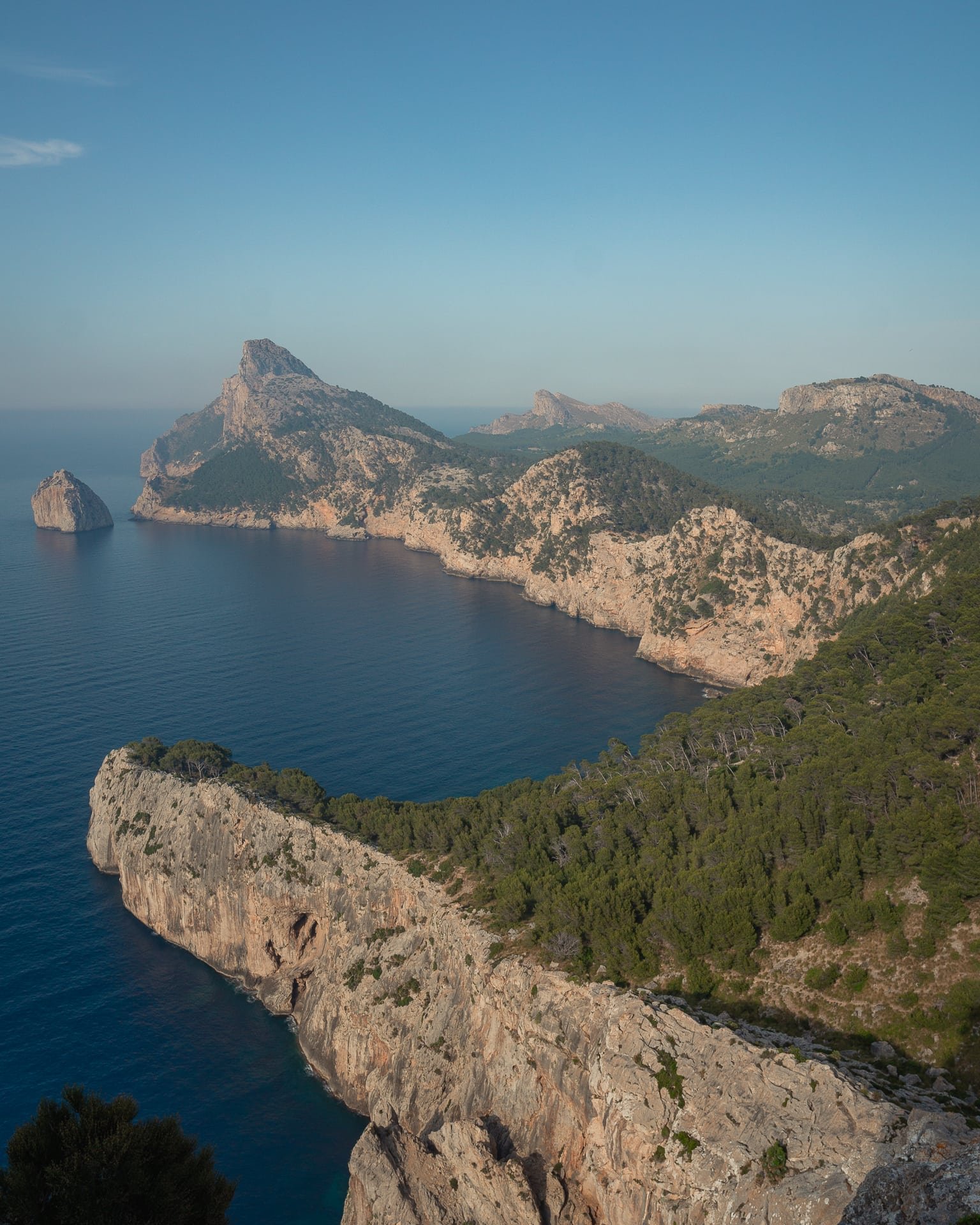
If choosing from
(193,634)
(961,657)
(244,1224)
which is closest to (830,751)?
(961,657)

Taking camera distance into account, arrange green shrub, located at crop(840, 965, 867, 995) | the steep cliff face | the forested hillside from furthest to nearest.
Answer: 1. the forested hillside
2. green shrub, located at crop(840, 965, 867, 995)
3. the steep cliff face

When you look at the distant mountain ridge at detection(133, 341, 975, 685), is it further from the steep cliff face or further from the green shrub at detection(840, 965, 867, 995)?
the steep cliff face

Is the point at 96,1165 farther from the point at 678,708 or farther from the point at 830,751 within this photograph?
the point at 678,708

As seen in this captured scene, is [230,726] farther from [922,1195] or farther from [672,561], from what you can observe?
Answer: [922,1195]

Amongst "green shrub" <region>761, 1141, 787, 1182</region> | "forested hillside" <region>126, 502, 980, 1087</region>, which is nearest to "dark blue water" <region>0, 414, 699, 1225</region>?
"forested hillside" <region>126, 502, 980, 1087</region>

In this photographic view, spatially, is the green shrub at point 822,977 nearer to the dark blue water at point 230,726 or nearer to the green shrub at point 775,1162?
the green shrub at point 775,1162

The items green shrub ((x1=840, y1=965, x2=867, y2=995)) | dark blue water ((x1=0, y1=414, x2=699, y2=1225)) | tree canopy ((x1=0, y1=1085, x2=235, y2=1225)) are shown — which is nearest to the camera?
tree canopy ((x1=0, y1=1085, x2=235, y2=1225))

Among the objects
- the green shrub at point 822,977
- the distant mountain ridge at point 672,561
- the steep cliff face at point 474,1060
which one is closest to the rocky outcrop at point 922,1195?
the steep cliff face at point 474,1060
